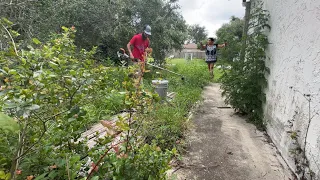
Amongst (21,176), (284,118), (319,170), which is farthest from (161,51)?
(21,176)

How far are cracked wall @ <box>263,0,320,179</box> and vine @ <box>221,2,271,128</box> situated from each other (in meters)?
0.17

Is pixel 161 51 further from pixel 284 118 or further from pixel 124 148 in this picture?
pixel 124 148

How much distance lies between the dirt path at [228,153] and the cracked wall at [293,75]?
24 cm

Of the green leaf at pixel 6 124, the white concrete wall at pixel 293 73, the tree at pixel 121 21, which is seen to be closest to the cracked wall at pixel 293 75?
the white concrete wall at pixel 293 73

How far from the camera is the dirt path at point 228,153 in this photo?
249cm

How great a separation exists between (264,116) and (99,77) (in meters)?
3.43

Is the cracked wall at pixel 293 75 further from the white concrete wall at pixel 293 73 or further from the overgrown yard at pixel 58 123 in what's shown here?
the overgrown yard at pixel 58 123

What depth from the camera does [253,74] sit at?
13.3 ft

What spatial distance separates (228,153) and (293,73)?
136cm

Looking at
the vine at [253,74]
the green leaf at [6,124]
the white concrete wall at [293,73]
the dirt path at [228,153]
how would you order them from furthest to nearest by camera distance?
1. the vine at [253,74]
2. the dirt path at [228,153]
3. the white concrete wall at [293,73]
4. the green leaf at [6,124]

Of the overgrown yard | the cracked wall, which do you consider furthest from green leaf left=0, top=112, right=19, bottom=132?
the cracked wall

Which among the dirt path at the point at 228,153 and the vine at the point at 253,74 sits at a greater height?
the vine at the point at 253,74

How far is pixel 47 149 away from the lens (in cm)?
131

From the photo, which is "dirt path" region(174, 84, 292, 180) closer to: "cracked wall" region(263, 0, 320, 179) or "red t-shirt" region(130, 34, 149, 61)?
"cracked wall" region(263, 0, 320, 179)
